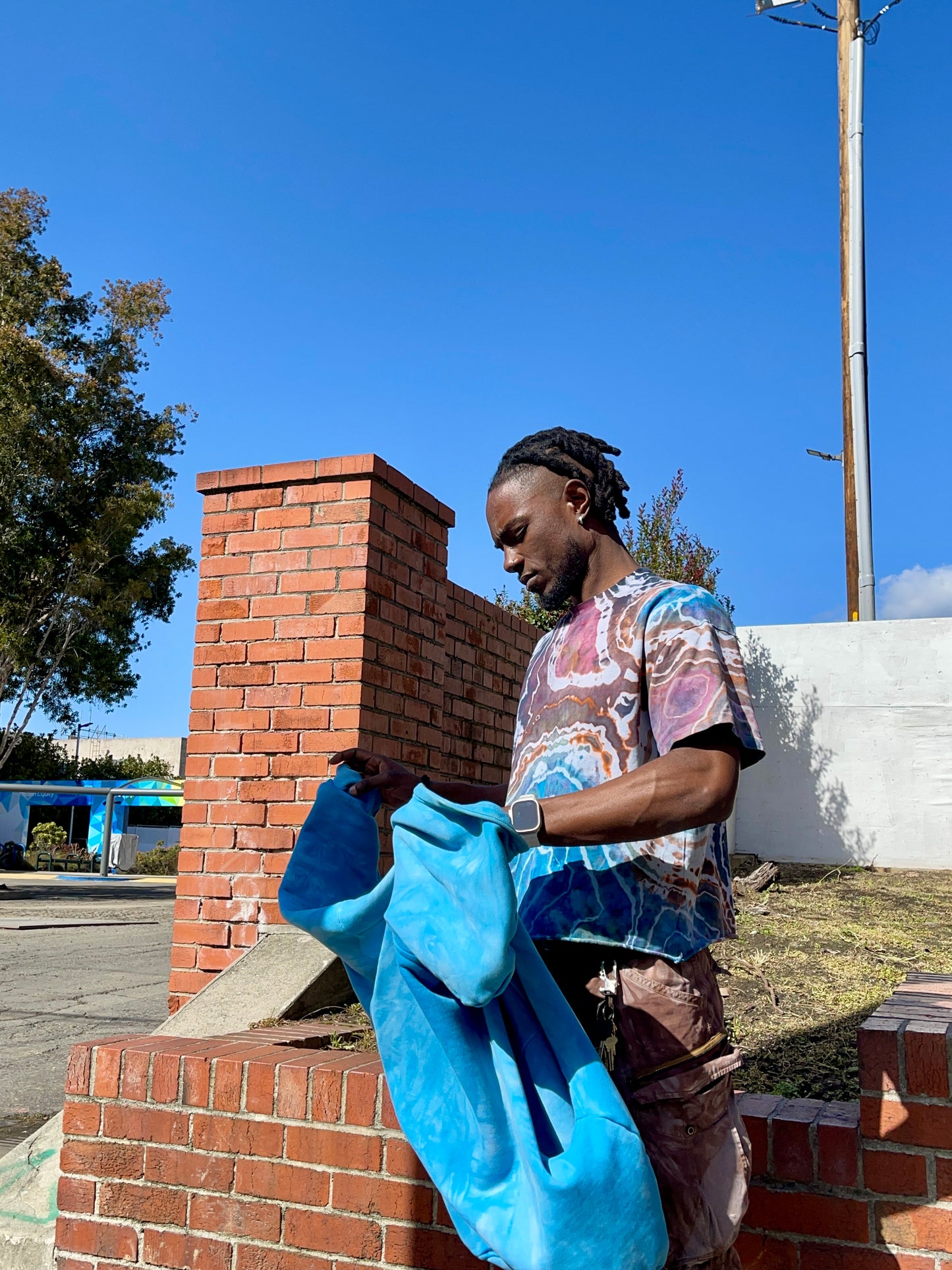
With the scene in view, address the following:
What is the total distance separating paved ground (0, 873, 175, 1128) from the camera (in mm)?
4688

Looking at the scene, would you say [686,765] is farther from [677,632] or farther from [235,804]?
[235,804]

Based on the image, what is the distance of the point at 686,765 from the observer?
1.64m

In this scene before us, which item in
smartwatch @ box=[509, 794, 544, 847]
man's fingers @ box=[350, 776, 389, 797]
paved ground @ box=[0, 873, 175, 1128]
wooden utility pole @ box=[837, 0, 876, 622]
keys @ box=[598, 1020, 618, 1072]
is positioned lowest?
paved ground @ box=[0, 873, 175, 1128]

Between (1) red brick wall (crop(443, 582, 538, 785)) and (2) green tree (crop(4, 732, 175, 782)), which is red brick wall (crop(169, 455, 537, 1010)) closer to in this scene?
(1) red brick wall (crop(443, 582, 538, 785))

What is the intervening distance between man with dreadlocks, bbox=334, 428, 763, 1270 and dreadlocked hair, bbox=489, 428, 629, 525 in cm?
20

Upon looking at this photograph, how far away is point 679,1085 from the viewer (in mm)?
1745

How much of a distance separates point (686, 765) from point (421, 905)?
1.48 ft

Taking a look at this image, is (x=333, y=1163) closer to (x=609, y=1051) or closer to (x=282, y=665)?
(x=609, y=1051)

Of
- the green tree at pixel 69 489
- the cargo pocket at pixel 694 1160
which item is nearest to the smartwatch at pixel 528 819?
the cargo pocket at pixel 694 1160

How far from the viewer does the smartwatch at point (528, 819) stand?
158cm

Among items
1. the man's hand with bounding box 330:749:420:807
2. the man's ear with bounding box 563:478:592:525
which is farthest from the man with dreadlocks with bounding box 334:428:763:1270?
the man's hand with bounding box 330:749:420:807

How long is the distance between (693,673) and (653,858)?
324mm

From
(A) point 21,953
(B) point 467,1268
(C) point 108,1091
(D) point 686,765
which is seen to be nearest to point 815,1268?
(B) point 467,1268

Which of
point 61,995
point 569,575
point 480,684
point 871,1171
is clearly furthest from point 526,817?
point 61,995
